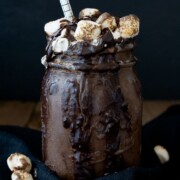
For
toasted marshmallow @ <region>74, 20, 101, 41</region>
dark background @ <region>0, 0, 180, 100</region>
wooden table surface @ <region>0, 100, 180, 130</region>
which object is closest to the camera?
toasted marshmallow @ <region>74, 20, 101, 41</region>

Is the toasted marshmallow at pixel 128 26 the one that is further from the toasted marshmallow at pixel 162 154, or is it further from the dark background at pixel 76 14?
the dark background at pixel 76 14

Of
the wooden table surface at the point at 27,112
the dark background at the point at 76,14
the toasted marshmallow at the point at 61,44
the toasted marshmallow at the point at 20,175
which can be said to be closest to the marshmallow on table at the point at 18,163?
the toasted marshmallow at the point at 20,175

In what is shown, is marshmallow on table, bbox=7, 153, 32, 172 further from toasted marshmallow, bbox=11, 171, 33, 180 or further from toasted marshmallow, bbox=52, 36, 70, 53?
toasted marshmallow, bbox=52, 36, 70, 53

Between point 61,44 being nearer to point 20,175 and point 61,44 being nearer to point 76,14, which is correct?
point 20,175

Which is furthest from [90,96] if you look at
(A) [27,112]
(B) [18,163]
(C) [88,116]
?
(A) [27,112]

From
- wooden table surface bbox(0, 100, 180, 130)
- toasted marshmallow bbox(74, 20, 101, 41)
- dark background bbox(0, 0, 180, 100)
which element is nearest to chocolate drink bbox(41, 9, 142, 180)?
toasted marshmallow bbox(74, 20, 101, 41)

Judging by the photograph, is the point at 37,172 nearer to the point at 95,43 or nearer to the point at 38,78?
the point at 95,43
